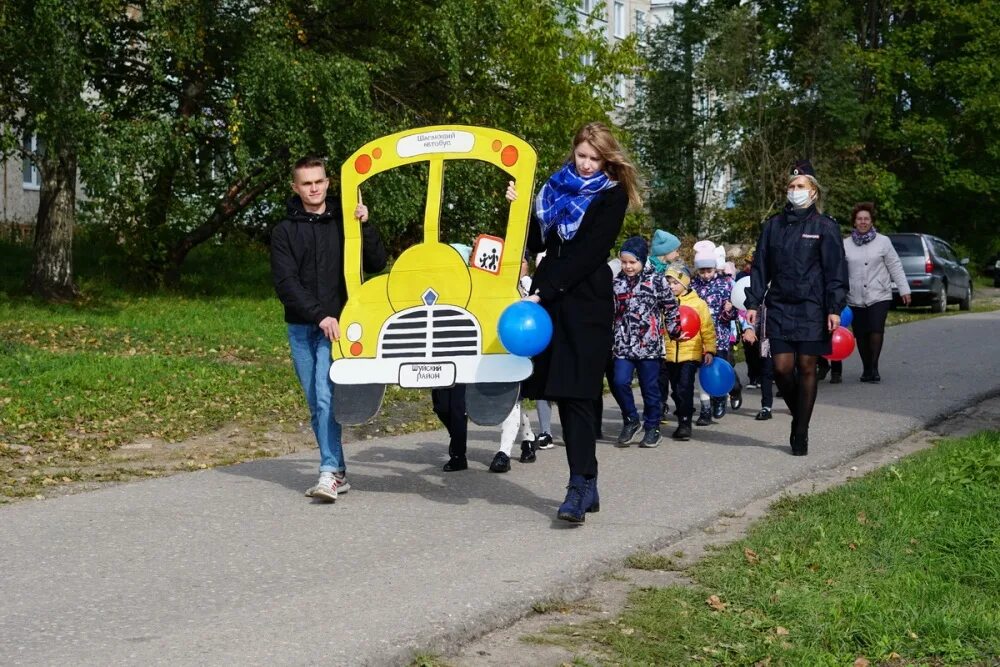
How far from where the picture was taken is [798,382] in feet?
33.9

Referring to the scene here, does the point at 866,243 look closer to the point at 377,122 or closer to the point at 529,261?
the point at 529,261

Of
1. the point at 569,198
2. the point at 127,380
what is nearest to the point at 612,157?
the point at 569,198

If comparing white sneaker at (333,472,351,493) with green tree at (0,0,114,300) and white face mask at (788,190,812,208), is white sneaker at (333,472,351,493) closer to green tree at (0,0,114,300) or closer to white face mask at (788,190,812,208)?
white face mask at (788,190,812,208)

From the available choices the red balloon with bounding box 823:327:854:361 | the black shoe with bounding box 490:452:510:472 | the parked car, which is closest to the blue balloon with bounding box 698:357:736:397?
the red balloon with bounding box 823:327:854:361

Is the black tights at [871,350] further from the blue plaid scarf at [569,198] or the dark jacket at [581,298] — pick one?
the blue plaid scarf at [569,198]

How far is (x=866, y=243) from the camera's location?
50.9 ft

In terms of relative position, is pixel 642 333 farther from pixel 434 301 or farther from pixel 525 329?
pixel 525 329

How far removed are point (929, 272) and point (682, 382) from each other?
62.2 feet

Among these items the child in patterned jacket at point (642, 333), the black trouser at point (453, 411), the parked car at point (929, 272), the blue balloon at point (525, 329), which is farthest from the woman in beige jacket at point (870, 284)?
the parked car at point (929, 272)

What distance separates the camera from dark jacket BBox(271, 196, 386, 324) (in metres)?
8.12

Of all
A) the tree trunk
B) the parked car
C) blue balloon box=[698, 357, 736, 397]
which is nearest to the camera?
blue balloon box=[698, 357, 736, 397]

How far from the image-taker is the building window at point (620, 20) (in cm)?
7531

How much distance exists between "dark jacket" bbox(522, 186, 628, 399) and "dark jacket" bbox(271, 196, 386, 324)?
53.0 inches

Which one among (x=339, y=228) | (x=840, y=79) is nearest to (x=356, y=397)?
(x=339, y=228)
